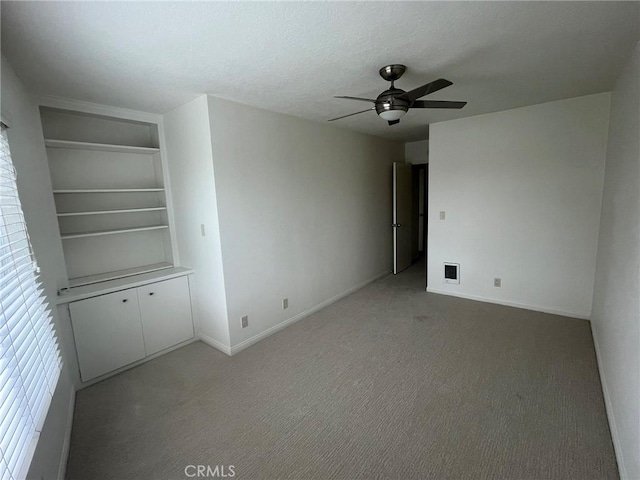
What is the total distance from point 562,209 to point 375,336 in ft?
8.35

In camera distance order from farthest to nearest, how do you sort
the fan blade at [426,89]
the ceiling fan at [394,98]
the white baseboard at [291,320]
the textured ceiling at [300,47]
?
the white baseboard at [291,320] < the ceiling fan at [394,98] < the fan blade at [426,89] < the textured ceiling at [300,47]

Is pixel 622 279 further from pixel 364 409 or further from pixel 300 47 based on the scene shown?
pixel 300 47

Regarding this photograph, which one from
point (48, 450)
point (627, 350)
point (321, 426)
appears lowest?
point (321, 426)

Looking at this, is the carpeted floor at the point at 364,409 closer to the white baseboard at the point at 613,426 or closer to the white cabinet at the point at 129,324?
the white baseboard at the point at 613,426

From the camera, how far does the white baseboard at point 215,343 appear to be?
292cm

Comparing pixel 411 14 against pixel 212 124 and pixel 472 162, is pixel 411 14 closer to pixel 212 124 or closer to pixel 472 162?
pixel 212 124

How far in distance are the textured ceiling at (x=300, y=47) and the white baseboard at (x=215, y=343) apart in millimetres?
2334

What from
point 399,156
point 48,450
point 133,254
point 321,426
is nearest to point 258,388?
point 321,426

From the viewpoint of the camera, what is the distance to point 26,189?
79.4 inches

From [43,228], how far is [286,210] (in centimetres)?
205

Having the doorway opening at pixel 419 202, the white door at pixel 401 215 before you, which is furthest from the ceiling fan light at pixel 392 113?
the doorway opening at pixel 419 202

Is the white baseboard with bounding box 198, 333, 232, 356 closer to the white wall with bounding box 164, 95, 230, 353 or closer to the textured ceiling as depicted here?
the white wall with bounding box 164, 95, 230, 353

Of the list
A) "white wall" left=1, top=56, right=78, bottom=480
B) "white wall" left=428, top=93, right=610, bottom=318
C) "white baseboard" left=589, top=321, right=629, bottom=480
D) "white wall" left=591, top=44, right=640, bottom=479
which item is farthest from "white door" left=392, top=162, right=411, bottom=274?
"white wall" left=1, top=56, right=78, bottom=480

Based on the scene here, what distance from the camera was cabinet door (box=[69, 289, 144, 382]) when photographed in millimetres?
2469
